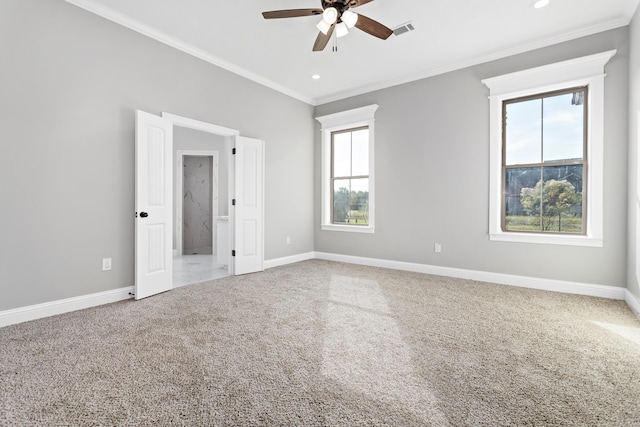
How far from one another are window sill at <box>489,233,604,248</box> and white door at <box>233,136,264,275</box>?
10.8 ft

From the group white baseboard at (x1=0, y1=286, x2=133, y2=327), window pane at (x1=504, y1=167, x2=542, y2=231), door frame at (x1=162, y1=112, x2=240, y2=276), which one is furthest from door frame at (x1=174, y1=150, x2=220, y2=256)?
window pane at (x1=504, y1=167, x2=542, y2=231)

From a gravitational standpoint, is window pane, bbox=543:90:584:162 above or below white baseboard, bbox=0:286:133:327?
above

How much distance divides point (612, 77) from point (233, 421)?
4633mm

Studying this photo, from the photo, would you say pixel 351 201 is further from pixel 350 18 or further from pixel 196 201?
pixel 196 201

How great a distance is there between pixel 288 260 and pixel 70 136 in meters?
3.34

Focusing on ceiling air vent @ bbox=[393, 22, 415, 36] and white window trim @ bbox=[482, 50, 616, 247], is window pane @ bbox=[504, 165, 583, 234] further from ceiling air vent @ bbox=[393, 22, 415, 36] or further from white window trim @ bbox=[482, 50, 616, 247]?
ceiling air vent @ bbox=[393, 22, 415, 36]

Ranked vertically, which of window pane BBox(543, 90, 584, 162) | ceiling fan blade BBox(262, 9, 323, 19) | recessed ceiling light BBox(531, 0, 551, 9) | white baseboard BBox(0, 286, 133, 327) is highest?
recessed ceiling light BBox(531, 0, 551, 9)

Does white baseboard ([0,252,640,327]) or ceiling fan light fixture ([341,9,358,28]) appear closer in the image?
ceiling fan light fixture ([341,9,358,28])

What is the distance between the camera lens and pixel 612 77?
3094mm

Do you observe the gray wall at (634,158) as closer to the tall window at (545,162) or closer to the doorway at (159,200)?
the tall window at (545,162)

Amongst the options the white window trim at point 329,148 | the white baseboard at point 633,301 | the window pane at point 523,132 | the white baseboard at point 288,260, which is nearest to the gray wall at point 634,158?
the white baseboard at point 633,301

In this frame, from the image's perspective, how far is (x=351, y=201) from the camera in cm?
530

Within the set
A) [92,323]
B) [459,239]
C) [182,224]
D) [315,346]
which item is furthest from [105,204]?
[459,239]

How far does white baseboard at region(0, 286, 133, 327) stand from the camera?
8.03ft
